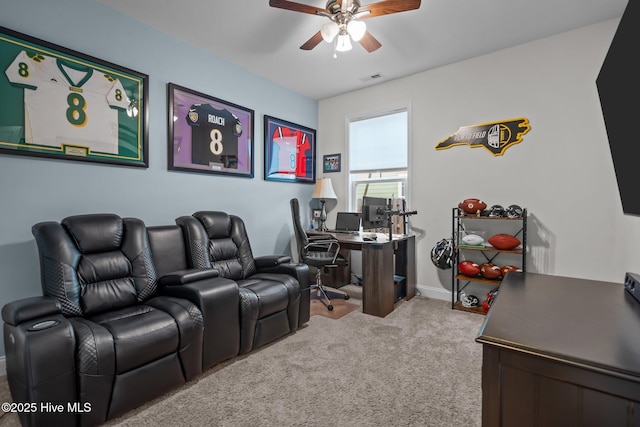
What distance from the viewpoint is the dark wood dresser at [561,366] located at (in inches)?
27.7

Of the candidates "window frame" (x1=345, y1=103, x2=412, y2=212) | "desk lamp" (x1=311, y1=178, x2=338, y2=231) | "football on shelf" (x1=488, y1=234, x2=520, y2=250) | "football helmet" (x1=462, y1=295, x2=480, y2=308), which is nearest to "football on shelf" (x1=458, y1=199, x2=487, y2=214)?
"football on shelf" (x1=488, y1=234, x2=520, y2=250)

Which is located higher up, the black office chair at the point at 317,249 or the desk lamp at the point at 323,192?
the desk lamp at the point at 323,192

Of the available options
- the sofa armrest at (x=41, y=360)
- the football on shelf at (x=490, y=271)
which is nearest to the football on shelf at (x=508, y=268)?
the football on shelf at (x=490, y=271)

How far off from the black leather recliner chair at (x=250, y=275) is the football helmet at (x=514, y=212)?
2201 mm

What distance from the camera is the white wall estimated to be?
112 inches

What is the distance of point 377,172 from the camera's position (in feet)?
14.5

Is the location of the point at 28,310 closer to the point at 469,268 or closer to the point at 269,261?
the point at 269,261

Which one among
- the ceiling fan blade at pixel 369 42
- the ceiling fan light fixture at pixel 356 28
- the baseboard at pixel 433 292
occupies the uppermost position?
the ceiling fan blade at pixel 369 42

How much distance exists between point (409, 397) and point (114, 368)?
1750 millimetres

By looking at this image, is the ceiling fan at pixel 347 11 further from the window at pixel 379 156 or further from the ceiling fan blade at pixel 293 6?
the window at pixel 379 156

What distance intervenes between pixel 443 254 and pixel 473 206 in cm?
66

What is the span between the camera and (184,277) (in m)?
2.25

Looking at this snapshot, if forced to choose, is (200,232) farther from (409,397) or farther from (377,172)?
(377,172)

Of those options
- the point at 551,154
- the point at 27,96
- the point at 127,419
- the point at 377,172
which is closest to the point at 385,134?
the point at 377,172
